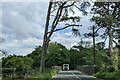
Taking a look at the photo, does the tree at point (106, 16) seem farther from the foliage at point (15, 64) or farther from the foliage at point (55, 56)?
the foliage at point (55, 56)

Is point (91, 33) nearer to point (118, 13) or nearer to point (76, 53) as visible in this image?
point (118, 13)

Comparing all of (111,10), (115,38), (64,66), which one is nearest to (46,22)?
(111,10)

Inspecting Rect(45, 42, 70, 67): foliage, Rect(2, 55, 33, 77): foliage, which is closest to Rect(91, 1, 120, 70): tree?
Rect(2, 55, 33, 77): foliage

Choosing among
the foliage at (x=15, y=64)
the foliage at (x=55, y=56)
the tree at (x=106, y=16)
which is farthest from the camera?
the foliage at (x=55, y=56)

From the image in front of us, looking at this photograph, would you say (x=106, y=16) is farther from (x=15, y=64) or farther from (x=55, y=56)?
(x=55, y=56)

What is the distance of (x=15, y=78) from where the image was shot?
466 inches

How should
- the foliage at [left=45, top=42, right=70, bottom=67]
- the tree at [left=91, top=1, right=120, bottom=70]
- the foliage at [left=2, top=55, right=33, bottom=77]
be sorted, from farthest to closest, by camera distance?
the foliage at [left=45, top=42, right=70, bottom=67] → the tree at [left=91, top=1, right=120, bottom=70] → the foliage at [left=2, top=55, right=33, bottom=77]

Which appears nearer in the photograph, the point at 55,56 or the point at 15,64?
the point at 15,64

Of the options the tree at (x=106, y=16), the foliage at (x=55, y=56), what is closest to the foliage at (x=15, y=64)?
the tree at (x=106, y=16)

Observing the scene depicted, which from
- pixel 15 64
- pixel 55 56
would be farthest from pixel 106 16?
pixel 55 56

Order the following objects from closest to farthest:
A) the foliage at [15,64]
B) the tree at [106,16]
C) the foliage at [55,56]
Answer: the foliage at [15,64] < the tree at [106,16] < the foliage at [55,56]

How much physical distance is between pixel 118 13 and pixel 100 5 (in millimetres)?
2978

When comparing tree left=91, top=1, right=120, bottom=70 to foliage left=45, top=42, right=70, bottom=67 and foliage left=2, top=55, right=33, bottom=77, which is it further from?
foliage left=45, top=42, right=70, bottom=67

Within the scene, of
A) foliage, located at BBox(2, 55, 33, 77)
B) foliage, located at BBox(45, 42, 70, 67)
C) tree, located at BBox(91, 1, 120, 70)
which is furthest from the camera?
foliage, located at BBox(45, 42, 70, 67)
